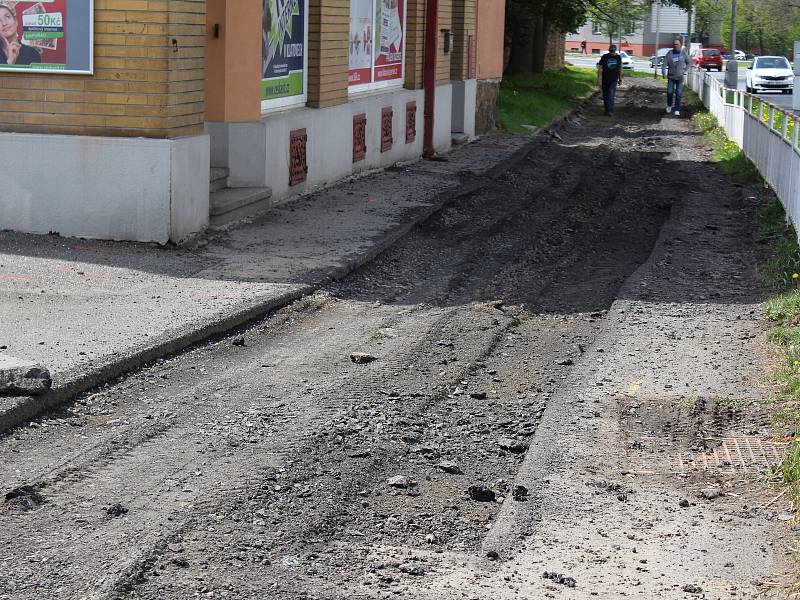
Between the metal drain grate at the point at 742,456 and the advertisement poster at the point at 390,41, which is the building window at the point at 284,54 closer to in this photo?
the advertisement poster at the point at 390,41

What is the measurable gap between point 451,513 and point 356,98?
1348 centimetres

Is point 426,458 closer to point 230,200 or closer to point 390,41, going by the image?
point 230,200

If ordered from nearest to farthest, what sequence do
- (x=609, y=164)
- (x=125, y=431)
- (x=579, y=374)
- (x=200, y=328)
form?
(x=125, y=431) < (x=579, y=374) < (x=200, y=328) < (x=609, y=164)

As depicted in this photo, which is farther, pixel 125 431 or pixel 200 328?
pixel 200 328

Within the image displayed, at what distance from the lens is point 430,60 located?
22.3m

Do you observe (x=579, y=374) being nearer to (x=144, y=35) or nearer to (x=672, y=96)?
(x=144, y=35)

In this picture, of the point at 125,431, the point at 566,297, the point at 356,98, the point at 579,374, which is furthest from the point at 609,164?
the point at 125,431

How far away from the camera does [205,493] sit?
5738 mm

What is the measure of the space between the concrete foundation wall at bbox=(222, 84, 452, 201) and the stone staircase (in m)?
0.19

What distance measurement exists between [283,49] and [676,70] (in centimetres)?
2141

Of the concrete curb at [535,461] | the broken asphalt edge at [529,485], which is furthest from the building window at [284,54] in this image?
the broken asphalt edge at [529,485]

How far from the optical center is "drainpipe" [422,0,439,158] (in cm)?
2228

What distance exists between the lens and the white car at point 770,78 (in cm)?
5612

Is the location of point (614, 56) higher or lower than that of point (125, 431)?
higher
